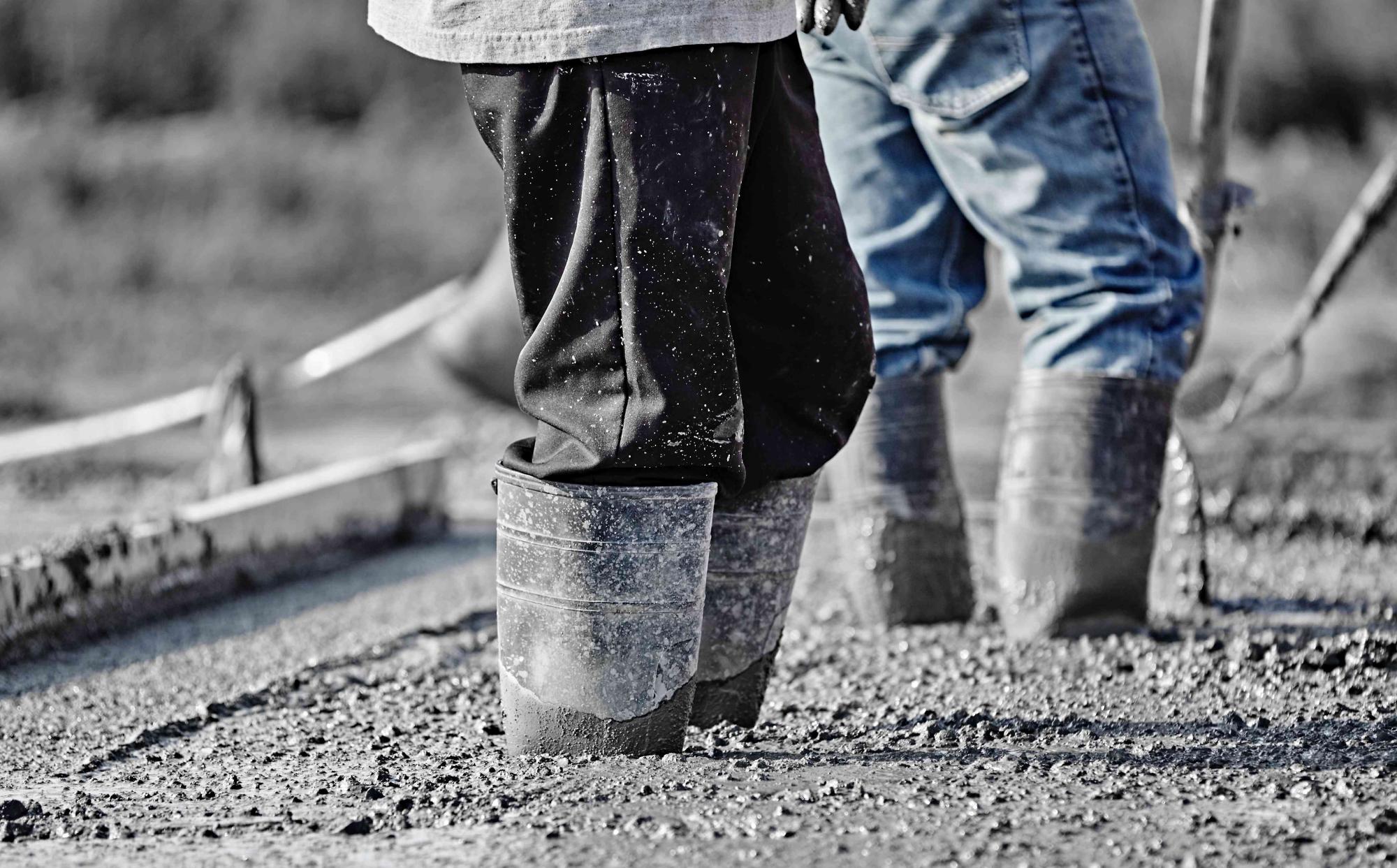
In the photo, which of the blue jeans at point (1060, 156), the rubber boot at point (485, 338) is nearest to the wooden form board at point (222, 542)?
the rubber boot at point (485, 338)

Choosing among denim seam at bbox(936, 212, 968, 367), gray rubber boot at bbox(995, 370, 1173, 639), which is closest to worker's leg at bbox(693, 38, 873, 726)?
gray rubber boot at bbox(995, 370, 1173, 639)

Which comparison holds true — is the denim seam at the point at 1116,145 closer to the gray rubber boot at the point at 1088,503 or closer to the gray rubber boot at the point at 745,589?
the gray rubber boot at the point at 1088,503

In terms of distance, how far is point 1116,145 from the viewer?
2.35 metres

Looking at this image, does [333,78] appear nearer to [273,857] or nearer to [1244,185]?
[1244,185]

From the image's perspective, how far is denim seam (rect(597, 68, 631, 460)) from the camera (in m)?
1.57

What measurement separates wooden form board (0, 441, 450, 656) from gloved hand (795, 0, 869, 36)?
1.52m

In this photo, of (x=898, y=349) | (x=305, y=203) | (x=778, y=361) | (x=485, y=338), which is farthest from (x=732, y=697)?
(x=305, y=203)

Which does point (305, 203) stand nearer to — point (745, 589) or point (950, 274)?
point (950, 274)

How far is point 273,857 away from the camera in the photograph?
4.72 feet

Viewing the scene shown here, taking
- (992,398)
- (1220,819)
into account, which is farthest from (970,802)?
(992,398)

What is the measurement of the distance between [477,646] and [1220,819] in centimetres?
135

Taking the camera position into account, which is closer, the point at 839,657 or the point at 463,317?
the point at 839,657

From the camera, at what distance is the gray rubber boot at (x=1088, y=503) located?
2344mm

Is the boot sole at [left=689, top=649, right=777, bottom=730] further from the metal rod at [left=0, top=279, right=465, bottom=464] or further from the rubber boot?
the rubber boot
